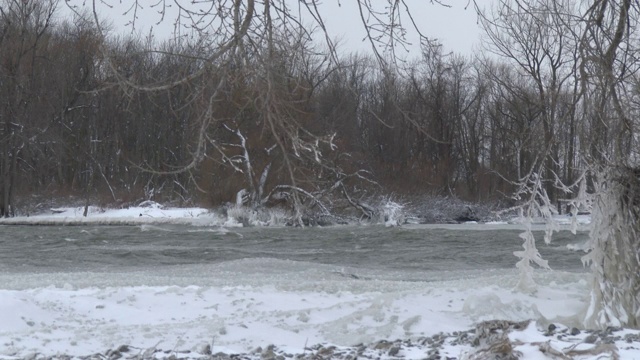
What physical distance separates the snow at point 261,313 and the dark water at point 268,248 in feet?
17.5

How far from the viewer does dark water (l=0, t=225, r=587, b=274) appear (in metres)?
17.8

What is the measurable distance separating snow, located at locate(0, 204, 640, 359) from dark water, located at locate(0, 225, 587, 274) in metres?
5.33

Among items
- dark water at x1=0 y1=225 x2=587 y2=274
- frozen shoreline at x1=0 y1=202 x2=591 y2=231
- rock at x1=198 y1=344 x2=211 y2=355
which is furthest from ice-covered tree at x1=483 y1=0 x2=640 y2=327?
frozen shoreline at x1=0 y1=202 x2=591 y2=231

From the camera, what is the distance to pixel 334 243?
2320cm

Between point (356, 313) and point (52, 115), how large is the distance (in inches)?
1336

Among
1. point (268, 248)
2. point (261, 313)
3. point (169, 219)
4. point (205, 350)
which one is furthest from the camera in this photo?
point (169, 219)

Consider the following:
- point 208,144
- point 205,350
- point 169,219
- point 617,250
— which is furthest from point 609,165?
point 169,219

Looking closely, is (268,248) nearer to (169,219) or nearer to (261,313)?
(169,219)

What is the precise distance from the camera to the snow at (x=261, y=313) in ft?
25.0

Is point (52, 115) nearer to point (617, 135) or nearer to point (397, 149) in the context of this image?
point (397, 149)

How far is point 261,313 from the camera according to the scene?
9453mm

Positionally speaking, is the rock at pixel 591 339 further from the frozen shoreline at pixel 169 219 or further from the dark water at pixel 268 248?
the frozen shoreline at pixel 169 219

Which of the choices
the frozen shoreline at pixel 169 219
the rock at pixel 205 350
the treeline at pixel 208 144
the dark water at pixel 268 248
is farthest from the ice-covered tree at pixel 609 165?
the frozen shoreline at pixel 169 219

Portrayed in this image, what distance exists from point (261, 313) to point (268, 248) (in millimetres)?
12142
